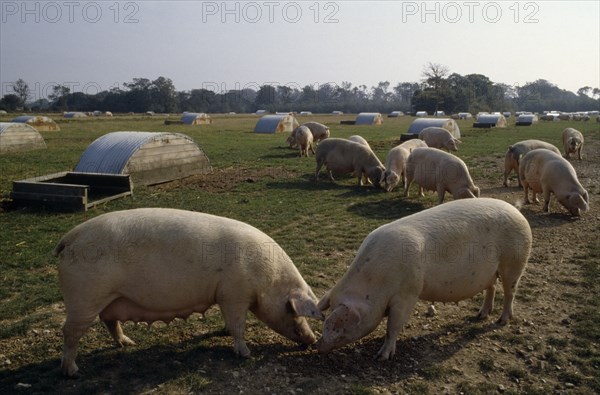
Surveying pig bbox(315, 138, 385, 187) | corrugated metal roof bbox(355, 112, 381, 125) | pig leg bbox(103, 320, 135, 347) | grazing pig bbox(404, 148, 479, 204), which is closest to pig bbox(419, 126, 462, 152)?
pig bbox(315, 138, 385, 187)

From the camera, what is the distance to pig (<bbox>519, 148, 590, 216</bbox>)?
12195mm

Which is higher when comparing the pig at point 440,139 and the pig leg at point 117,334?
the pig at point 440,139

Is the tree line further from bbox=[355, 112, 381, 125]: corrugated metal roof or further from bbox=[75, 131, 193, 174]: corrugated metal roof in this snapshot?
bbox=[75, 131, 193, 174]: corrugated metal roof

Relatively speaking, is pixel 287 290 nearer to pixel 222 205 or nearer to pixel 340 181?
pixel 222 205

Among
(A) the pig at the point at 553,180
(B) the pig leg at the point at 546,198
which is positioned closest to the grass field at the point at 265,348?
(A) the pig at the point at 553,180

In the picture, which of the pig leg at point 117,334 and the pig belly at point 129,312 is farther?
the pig leg at point 117,334

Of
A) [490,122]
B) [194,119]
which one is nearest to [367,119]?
[490,122]

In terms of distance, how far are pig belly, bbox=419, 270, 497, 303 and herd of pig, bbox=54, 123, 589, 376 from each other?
0.02 m

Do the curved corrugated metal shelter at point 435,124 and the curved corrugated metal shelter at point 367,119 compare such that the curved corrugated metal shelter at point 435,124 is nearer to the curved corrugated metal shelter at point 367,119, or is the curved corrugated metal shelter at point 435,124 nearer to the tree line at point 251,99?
the curved corrugated metal shelter at point 367,119

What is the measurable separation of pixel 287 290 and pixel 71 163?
17.9 metres

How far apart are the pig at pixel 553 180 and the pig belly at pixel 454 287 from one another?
742 cm

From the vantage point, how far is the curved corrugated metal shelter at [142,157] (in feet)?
50.0

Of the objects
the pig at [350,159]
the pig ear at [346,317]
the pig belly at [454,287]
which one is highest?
the pig at [350,159]

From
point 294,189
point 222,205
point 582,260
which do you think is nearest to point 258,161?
point 294,189
